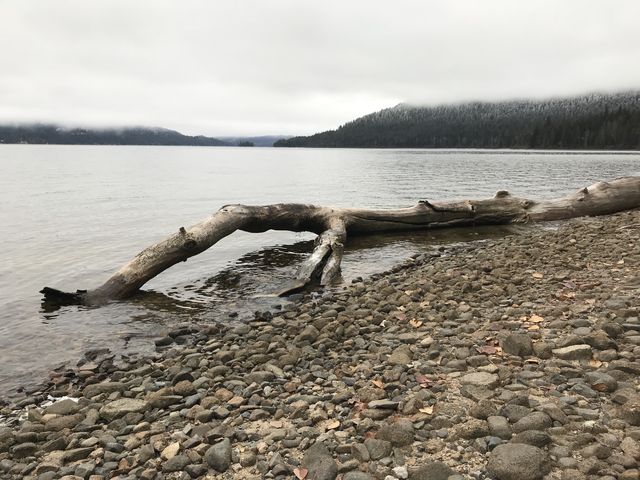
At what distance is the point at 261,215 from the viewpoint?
1349 cm

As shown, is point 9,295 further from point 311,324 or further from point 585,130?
point 585,130

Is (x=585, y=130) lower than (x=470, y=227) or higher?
higher

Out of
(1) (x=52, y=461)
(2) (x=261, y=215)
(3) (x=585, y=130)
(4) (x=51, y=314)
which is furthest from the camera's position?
(3) (x=585, y=130)

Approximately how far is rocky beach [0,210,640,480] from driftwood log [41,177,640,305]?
9.10ft

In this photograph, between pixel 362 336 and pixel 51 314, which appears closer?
pixel 362 336

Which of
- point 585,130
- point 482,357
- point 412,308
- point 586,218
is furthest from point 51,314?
point 585,130

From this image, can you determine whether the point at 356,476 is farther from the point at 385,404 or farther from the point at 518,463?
the point at 518,463

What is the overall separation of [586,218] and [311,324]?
48.9 feet

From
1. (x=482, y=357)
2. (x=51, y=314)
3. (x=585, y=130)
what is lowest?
(x=51, y=314)

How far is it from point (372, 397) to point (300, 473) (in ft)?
4.36

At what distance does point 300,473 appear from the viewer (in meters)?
3.76

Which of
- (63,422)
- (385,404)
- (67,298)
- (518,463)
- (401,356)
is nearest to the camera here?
(518,463)

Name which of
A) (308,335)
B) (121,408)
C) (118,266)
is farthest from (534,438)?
(118,266)

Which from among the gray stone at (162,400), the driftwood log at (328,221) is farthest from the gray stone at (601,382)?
the driftwood log at (328,221)
